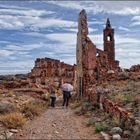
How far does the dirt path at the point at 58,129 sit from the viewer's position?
11.6m

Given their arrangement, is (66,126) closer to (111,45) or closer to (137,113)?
(137,113)

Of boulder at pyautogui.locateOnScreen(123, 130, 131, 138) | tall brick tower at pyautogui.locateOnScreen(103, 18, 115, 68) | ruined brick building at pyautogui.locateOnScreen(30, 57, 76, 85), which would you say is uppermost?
tall brick tower at pyautogui.locateOnScreen(103, 18, 115, 68)

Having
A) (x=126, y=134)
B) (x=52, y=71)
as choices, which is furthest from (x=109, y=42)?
(x=126, y=134)

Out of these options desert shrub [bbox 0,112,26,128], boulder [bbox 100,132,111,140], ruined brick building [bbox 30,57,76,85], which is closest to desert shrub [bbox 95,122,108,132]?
boulder [bbox 100,132,111,140]

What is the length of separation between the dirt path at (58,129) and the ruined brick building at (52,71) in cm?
3158

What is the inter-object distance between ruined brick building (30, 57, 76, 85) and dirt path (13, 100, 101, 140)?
104ft

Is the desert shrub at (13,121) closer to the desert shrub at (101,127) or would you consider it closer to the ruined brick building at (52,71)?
the desert shrub at (101,127)

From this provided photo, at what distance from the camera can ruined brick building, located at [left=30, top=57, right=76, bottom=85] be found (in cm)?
4784

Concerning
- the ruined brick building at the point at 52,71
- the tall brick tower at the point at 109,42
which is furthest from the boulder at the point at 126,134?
the tall brick tower at the point at 109,42

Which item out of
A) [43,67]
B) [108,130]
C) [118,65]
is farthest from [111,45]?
[108,130]

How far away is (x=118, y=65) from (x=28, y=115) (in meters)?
38.6

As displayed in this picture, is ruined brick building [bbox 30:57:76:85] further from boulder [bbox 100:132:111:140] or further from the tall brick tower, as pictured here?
boulder [bbox 100:132:111:140]

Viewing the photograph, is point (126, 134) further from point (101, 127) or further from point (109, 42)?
point (109, 42)

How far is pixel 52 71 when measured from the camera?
4966cm
